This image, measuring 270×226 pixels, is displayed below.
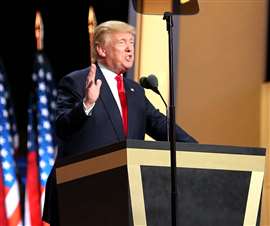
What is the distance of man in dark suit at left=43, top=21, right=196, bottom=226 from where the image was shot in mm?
2932

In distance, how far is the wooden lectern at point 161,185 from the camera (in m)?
2.55

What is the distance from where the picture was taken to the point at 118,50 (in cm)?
320

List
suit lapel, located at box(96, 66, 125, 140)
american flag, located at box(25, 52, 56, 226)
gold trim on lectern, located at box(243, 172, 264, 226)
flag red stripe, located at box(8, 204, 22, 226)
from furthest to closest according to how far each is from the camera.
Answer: american flag, located at box(25, 52, 56, 226)
flag red stripe, located at box(8, 204, 22, 226)
suit lapel, located at box(96, 66, 125, 140)
gold trim on lectern, located at box(243, 172, 264, 226)

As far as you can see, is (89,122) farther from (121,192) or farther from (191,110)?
(191,110)

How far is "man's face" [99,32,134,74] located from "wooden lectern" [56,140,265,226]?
59 cm

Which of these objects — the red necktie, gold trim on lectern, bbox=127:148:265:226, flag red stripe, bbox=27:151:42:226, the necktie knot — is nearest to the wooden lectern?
gold trim on lectern, bbox=127:148:265:226

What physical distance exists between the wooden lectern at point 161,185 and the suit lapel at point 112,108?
0.34 meters

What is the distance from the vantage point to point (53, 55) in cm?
→ 500

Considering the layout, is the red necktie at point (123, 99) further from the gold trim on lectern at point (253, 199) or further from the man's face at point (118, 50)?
the gold trim on lectern at point (253, 199)

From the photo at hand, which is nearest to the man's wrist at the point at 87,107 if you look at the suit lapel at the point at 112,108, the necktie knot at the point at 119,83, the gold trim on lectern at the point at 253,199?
the suit lapel at the point at 112,108

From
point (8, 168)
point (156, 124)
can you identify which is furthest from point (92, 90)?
point (8, 168)

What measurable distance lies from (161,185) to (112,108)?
1.91 feet

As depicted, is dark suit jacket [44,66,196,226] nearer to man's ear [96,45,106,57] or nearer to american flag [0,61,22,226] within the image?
man's ear [96,45,106,57]

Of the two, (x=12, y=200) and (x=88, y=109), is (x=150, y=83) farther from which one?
(x=12, y=200)
